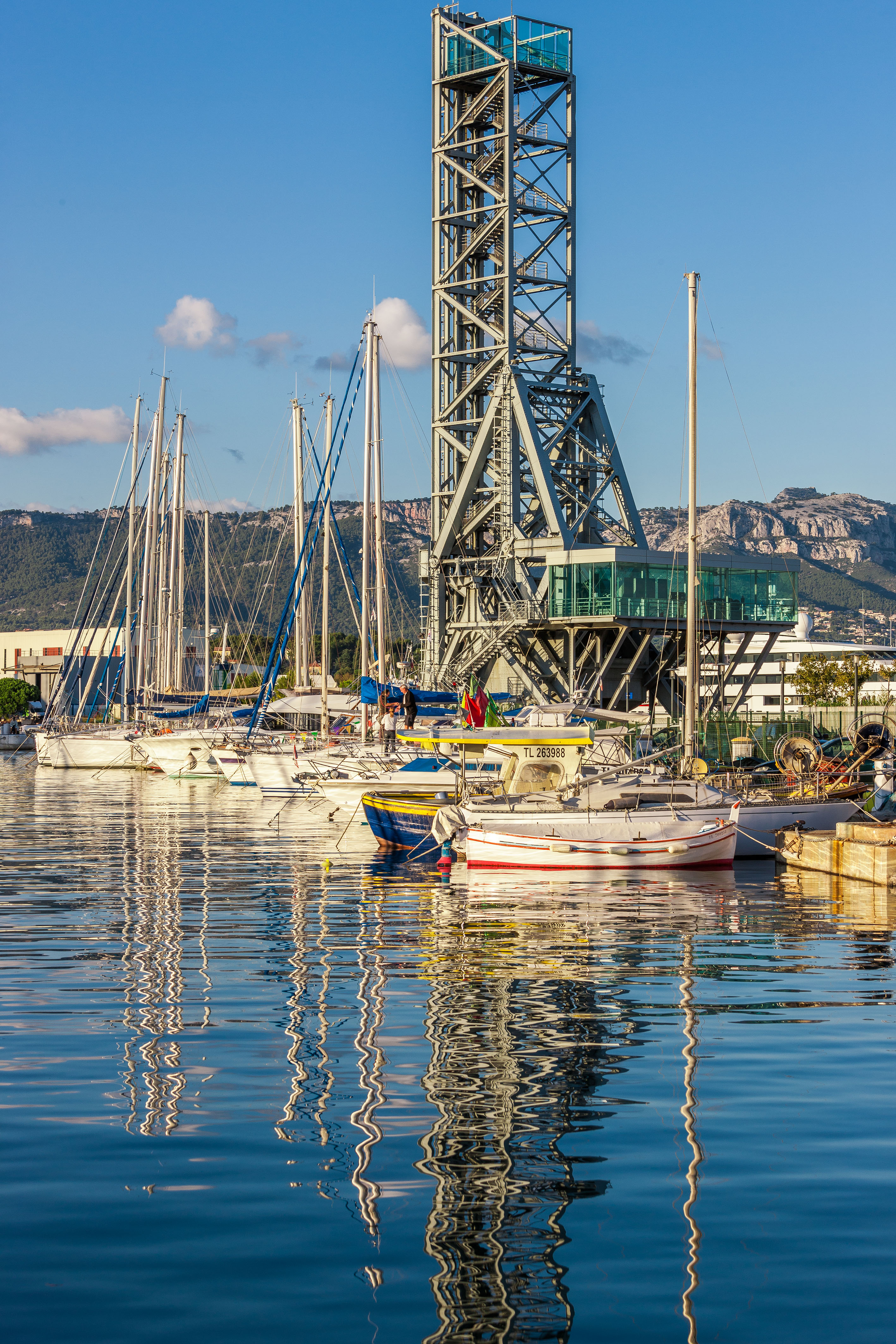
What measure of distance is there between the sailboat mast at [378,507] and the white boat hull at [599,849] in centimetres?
2435

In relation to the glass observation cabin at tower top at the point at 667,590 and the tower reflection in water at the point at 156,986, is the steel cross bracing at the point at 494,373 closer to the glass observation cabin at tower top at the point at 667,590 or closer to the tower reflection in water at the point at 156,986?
the glass observation cabin at tower top at the point at 667,590

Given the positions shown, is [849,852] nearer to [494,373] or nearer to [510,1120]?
[510,1120]

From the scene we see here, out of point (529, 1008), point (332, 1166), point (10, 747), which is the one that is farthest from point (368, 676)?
point (10, 747)

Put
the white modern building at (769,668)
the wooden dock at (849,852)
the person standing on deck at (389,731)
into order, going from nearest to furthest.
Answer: the wooden dock at (849,852), the person standing on deck at (389,731), the white modern building at (769,668)

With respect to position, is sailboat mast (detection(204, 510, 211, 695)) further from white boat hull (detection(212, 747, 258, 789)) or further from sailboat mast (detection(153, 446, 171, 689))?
white boat hull (detection(212, 747, 258, 789))

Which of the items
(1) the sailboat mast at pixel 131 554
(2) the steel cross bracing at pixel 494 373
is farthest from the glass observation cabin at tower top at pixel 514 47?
(1) the sailboat mast at pixel 131 554

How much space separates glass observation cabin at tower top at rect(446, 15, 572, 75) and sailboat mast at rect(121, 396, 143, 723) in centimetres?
2800

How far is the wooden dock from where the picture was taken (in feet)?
94.8

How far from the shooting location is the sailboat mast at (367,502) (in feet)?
189

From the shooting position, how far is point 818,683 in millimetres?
79688

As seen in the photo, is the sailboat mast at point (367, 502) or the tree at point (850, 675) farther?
the tree at point (850, 675)

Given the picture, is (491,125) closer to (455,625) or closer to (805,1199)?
(455,625)

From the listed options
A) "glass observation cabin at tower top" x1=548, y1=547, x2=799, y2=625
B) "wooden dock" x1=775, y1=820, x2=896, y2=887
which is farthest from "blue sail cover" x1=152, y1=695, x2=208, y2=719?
"wooden dock" x1=775, y1=820, x2=896, y2=887

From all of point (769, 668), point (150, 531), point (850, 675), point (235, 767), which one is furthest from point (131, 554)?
point (769, 668)
